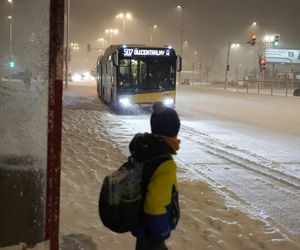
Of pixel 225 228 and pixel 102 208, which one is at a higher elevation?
pixel 102 208

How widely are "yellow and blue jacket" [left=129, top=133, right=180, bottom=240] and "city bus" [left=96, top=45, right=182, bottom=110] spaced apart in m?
17.4

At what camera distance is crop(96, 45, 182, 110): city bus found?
2052 centimetres

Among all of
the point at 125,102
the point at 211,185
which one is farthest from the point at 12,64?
the point at 125,102

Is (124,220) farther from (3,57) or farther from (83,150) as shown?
(83,150)

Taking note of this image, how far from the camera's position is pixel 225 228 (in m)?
5.49

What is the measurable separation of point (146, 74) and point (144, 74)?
0.29ft

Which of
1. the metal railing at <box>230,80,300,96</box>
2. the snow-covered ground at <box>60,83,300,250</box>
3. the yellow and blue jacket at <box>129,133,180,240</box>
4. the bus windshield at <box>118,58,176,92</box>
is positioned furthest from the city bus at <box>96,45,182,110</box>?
the metal railing at <box>230,80,300,96</box>

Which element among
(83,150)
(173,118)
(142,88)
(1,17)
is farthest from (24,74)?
(142,88)

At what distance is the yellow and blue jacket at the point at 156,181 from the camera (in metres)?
2.94

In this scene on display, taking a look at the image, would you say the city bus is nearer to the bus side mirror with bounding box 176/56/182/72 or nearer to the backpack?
the bus side mirror with bounding box 176/56/182/72

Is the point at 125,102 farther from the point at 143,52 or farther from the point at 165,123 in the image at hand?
the point at 165,123

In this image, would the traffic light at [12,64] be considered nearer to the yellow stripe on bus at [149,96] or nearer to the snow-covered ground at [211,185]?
the snow-covered ground at [211,185]

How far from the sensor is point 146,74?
2072 centimetres

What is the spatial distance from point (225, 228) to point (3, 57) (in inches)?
120
